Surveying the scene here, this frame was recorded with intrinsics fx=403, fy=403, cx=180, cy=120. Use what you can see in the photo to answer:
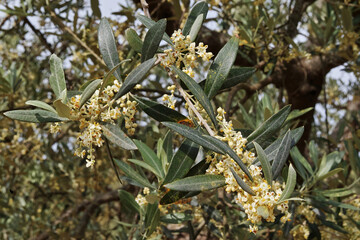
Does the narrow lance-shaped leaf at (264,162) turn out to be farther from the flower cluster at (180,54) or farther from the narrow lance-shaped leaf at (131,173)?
the narrow lance-shaped leaf at (131,173)

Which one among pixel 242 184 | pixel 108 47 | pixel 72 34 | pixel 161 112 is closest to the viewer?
pixel 242 184

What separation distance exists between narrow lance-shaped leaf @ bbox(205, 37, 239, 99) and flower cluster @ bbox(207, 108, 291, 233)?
4.6 inches

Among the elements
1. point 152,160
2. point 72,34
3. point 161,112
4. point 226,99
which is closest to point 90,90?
point 161,112

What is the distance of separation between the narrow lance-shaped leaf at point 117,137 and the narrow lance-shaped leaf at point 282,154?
0.33m

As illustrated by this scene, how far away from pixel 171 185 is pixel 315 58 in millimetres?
2425

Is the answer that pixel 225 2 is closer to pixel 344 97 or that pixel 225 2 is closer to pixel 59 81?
pixel 59 81

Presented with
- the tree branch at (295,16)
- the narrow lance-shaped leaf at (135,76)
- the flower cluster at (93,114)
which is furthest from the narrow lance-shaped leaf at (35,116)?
the tree branch at (295,16)

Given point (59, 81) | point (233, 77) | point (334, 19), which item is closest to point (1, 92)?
point (59, 81)

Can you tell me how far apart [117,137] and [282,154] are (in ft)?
1.26

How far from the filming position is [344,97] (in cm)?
433

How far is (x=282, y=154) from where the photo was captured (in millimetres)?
897

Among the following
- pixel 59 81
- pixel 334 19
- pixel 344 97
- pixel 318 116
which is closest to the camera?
pixel 59 81

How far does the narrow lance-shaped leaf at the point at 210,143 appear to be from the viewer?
0.79 m

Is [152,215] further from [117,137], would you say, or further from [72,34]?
[72,34]
